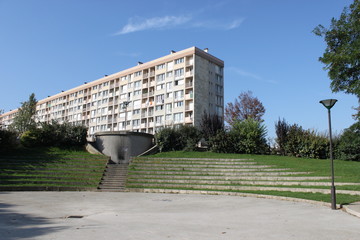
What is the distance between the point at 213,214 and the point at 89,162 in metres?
19.9

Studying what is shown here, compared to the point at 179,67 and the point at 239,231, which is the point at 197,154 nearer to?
the point at 239,231

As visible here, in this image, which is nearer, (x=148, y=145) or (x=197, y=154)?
(x=197, y=154)

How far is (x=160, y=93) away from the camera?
62969 mm

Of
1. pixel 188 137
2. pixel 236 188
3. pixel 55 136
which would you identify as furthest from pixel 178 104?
pixel 236 188

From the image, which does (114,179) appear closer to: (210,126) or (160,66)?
(210,126)

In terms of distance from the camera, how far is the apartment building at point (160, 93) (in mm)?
57781

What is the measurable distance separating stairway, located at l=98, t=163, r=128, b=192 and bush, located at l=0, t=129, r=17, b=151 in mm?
11167

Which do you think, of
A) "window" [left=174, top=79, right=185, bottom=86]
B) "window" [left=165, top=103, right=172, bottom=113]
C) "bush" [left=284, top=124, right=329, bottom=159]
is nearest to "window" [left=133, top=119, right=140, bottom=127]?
"window" [left=165, top=103, right=172, bottom=113]

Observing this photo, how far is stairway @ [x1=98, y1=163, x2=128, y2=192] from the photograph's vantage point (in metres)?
21.9

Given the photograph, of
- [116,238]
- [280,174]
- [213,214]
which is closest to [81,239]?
[116,238]

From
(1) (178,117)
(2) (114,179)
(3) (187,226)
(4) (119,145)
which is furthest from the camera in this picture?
(1) (178,117)

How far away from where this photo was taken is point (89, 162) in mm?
27469

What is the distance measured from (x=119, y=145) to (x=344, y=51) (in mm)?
22722

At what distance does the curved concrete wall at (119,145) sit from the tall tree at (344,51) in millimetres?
20397
